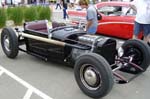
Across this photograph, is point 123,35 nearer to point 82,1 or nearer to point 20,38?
point 82,1

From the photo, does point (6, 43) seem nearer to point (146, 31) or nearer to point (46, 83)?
point (46, 83)

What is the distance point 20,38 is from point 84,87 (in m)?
2.79

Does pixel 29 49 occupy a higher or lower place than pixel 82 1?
lower

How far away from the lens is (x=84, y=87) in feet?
15.3

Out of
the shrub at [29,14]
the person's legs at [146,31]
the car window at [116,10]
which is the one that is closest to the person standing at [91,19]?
the person's legs at [146,31]

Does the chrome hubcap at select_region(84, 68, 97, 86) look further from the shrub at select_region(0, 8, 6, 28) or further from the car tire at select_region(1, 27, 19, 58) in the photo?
the shrub at select_region(0, 8, 6, 28)

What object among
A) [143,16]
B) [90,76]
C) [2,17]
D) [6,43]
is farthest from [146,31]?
[2,17]

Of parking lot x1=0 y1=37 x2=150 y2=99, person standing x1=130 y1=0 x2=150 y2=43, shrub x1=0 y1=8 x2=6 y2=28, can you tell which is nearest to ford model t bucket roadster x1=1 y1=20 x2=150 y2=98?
parking lot x1=0 y1=37 x2=150 y2=99

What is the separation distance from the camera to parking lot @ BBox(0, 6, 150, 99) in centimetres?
473

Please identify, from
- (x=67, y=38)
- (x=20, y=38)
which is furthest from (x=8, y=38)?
(x=67, y=38)

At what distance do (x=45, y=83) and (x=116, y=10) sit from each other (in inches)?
194

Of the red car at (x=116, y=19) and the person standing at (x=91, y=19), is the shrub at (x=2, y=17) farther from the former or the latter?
the person standing at (x=91, y=19)

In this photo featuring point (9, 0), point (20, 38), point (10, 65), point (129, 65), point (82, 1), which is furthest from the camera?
point (9, 0)

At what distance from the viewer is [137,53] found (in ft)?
18.3
